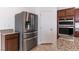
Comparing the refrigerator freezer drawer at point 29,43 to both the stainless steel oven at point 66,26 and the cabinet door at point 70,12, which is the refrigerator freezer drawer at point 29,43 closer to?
the stainless steel oven at point 66,26

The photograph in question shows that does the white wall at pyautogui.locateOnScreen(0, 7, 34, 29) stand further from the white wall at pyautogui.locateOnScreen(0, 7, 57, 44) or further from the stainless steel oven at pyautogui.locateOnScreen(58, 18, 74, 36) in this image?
the stainless steel oven at pyautogui.locateOnScreen(58, 18, 74, 36)

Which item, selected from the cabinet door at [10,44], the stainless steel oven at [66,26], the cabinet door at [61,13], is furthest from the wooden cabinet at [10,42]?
the cabinet door at [61,13]

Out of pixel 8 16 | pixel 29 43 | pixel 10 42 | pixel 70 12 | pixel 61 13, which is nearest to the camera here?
pixel 10 42

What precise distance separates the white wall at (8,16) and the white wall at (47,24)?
2.54ft

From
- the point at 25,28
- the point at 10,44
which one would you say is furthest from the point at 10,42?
the point at 25,28

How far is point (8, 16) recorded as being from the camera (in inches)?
150

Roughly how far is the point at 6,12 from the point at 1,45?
1.01m

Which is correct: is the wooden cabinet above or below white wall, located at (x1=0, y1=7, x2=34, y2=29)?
below

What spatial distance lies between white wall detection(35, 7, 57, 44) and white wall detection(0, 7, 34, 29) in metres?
0.77

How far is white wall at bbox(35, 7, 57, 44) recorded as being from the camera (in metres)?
4.24

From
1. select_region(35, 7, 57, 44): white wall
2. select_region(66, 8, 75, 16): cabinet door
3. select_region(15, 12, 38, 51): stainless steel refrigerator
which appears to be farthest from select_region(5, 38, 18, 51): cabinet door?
select_region(66, 8, 75, 16): cabinet door

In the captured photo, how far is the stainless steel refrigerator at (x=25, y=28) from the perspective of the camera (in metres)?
3.98

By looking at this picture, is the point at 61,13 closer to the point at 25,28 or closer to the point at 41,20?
the point at 41,20

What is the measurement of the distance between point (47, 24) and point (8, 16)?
1323 millimetres
